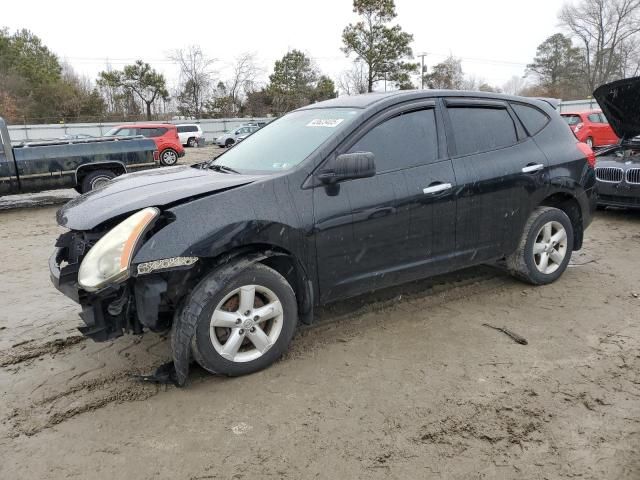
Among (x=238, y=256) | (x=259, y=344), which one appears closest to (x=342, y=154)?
(x=238, y=256)

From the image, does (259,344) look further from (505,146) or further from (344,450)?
A: (505,146)

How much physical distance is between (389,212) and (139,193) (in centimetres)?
168

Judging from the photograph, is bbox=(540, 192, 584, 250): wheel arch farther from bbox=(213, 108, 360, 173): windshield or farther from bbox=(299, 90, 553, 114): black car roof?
bbox=(213, 108, 360, 173): windshield

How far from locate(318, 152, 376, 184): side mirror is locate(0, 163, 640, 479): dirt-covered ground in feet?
3.95

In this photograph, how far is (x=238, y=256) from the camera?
3076mm

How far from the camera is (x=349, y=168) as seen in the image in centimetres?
319

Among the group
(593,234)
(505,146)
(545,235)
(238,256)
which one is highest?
(505,146)

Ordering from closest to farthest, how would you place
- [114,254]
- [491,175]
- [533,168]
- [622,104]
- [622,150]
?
[114,254] → [491,175] → [533,168] → [622,104] → [622,150]

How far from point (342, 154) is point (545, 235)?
2300mm

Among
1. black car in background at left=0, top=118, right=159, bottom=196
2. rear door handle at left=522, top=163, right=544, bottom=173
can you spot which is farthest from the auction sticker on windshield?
black car in background at left=0, top=118, right=159, bottom=196

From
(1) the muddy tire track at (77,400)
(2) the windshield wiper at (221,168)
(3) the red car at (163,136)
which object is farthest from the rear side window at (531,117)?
(3) the red car at (163,136)

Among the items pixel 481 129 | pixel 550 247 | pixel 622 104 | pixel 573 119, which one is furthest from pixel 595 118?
Result: pixel 481 129

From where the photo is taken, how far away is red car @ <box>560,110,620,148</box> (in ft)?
52.5

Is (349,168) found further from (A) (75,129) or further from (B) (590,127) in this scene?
(A) (75,129)
